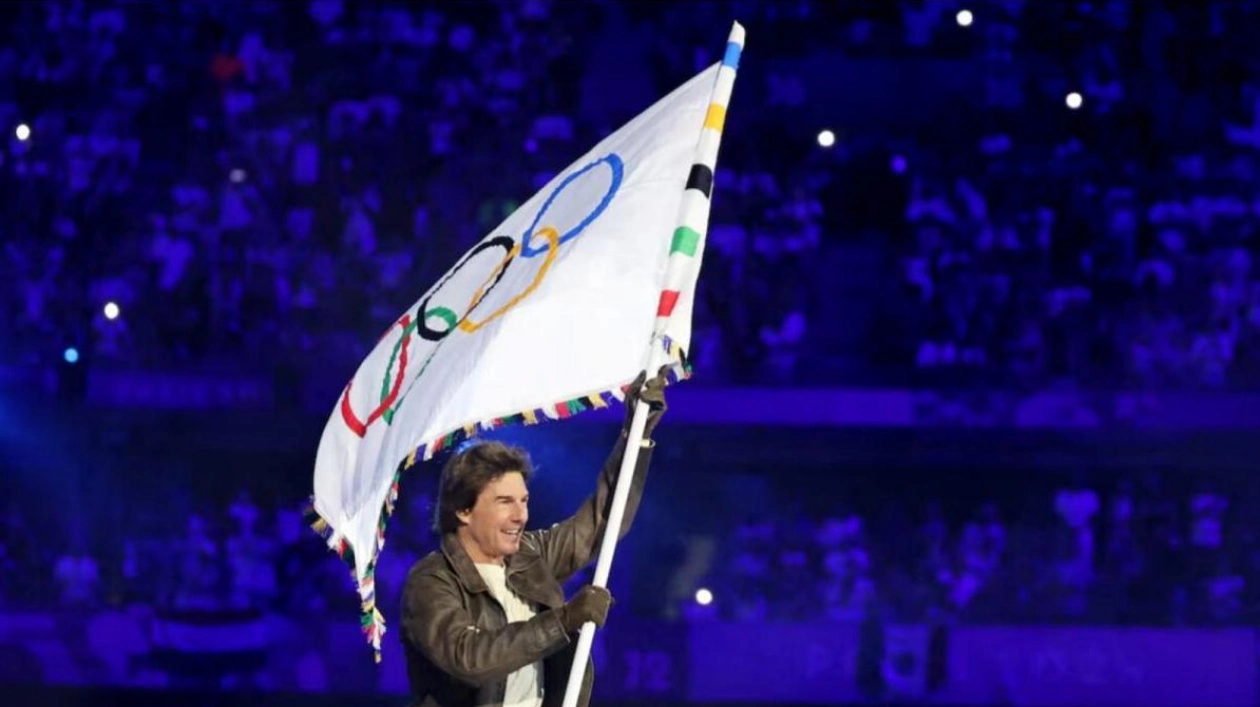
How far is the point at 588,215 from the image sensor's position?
155 inches

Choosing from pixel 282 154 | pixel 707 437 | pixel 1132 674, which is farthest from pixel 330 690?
pixel 1132 674

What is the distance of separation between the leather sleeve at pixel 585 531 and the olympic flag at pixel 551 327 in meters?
0.24

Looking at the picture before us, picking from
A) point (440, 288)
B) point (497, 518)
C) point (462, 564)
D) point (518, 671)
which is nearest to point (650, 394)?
point (497, 518)

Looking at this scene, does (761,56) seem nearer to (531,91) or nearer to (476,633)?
(531,91)

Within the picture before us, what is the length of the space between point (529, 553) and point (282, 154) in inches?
312

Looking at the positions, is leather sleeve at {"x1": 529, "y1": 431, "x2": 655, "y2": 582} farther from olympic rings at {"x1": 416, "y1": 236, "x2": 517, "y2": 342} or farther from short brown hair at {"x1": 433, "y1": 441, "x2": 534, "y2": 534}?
olympic rings at {"x1": 416, "y1": 236, "x2": 517, "y2": 342}

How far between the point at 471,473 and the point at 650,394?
0.43 metres

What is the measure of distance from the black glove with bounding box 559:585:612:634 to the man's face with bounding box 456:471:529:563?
316 millimetres

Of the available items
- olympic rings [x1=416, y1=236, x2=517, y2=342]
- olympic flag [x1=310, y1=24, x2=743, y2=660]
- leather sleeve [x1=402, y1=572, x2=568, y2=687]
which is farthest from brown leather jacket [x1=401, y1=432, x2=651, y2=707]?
olympic rings [x1=416, y1=236, x2=517, y2=342]

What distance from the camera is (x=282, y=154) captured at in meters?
11.3

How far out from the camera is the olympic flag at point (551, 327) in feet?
11.8

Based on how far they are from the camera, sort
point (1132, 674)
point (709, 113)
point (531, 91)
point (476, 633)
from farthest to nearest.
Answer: point (531, 91), point (1132, 674), point (709, 113), point (476, 633)

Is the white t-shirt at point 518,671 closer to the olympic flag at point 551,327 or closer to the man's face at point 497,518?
Result: the man's face at point 497,518

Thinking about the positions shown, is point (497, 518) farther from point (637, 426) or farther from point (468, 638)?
point (637, 426)
